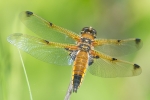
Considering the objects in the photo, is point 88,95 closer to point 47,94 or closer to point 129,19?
point 47,94

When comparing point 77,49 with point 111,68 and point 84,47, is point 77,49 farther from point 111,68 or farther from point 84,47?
point 111,68

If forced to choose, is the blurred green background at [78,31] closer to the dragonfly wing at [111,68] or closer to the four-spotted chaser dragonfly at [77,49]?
the four-spotted chaser dragonfly at [77,49]

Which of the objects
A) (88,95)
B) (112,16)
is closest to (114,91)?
(88,95)

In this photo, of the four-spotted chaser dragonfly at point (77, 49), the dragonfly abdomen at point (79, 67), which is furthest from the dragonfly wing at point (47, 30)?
the dragonfly abdomen at point (79, 67)

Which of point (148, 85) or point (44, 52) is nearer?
point (44, 52)

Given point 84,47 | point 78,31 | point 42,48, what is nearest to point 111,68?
point 84,47

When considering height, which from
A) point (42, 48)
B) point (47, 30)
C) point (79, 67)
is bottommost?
point (79, 67)
